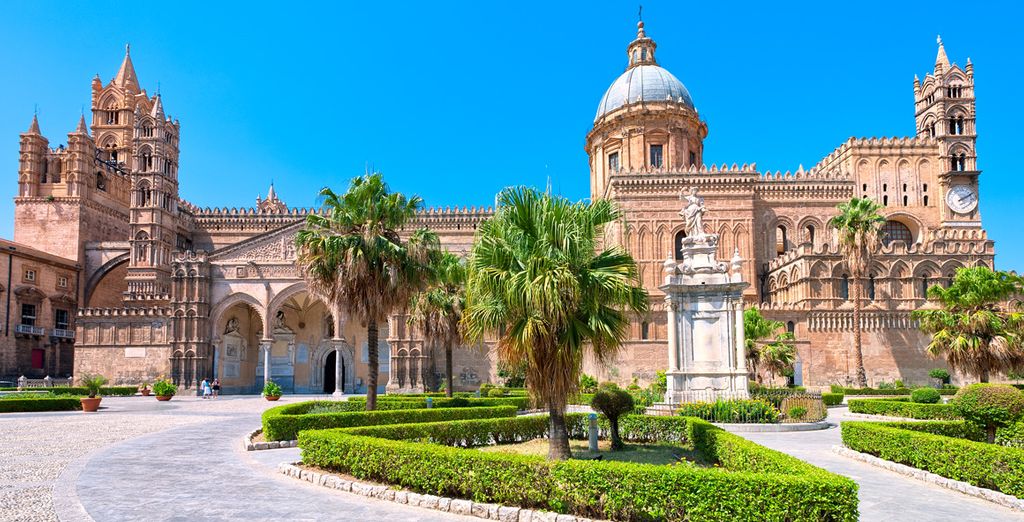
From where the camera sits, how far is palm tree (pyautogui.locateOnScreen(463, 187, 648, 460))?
11953mm

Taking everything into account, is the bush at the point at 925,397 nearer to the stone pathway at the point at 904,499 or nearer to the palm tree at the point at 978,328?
the palm tree at the point at 978,328

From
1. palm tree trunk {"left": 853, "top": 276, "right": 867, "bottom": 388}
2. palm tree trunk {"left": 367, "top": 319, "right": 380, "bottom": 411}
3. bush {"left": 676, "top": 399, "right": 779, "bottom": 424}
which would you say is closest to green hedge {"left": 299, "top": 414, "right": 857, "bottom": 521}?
bush {"left": 676, "top": 399, "right": 779, "bottom": 424}

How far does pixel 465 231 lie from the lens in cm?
5244

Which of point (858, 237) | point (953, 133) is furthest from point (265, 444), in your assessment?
point (953, 133)

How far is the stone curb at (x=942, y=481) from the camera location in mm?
9750

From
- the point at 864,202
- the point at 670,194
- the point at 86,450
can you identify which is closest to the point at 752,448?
the point at 86,450

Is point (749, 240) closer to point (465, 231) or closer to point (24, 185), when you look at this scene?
point (465, 231)

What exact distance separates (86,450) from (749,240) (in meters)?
42.1

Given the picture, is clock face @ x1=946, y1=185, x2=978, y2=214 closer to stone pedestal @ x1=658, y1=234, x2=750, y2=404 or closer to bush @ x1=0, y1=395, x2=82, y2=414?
stone pedestal @ x1=658, y1=234, x2=750, y2=404

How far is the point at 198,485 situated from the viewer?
1107cm

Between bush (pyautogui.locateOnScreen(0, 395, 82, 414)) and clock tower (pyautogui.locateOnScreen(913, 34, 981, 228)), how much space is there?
181ft

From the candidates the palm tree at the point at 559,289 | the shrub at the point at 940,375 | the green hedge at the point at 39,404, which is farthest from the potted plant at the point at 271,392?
the shrub at the point at 940,375

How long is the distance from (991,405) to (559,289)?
26.5 ft

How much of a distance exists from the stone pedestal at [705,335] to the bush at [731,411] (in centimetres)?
91
